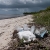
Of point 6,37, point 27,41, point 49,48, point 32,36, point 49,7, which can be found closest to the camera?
point 49,48

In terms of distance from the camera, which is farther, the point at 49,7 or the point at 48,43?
the point at 49,7

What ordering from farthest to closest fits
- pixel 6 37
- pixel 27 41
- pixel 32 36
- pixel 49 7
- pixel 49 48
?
pixel 49 7 → pixel 6 37 → pixel 32 36 → pixel 27 41 → pixel 49 48

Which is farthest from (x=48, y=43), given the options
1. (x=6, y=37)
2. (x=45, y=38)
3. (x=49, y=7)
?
(x=49, y=7)

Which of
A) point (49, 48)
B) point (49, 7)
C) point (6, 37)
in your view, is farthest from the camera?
point (49, 7)

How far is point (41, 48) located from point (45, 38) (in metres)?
0.94

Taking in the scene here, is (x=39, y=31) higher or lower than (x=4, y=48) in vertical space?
higher

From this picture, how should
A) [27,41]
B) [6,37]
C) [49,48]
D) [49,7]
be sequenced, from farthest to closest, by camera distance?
[49,7]
[6,37]
[27,41]
[49,48]

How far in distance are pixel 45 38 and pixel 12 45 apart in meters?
1.31

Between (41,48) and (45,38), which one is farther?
(45,38)

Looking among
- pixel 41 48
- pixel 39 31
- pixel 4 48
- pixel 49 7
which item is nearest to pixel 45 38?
pixel 39 31

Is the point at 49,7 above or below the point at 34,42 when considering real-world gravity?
above

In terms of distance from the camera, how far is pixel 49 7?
24.2 m

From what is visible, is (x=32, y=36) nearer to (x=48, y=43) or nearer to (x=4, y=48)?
(x=48, y=43)

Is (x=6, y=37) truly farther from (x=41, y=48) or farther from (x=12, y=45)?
(x=41, y=48)
